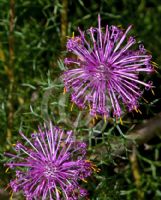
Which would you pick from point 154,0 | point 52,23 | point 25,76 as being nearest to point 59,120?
point 25,76

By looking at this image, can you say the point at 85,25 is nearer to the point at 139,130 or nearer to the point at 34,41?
the point at 34,41

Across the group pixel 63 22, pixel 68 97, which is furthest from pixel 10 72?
pixel 68 97

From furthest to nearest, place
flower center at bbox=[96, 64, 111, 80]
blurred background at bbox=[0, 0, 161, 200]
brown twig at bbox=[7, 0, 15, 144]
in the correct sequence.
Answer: brown twig at bbox=[7, 0, 15, 144] < blurred background at bbox=[0, 0, 161, 200] < flower center at bbox=[96, 64, 111, 80]

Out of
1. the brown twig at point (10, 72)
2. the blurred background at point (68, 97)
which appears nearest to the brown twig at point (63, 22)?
the blurred background at point (68, 97)

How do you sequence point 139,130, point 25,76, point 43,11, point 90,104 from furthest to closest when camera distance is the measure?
point 25,76 → point 43,11 → point 139,130 → point 90,104

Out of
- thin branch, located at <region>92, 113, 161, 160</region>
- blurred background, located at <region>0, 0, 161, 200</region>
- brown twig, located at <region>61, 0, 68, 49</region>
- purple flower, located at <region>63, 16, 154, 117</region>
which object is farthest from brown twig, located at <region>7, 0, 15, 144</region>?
purple flower, located at <region>63, 16, 154, 117</region>

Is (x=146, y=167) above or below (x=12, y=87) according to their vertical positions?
below

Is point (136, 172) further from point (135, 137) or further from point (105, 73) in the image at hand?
point (105, 73)

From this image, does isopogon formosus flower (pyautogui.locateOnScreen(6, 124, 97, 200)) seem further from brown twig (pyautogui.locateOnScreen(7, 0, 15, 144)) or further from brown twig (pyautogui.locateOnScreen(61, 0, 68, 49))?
brown twig (pyautogui.locateOnScreen(61, 0, 68, 49))
